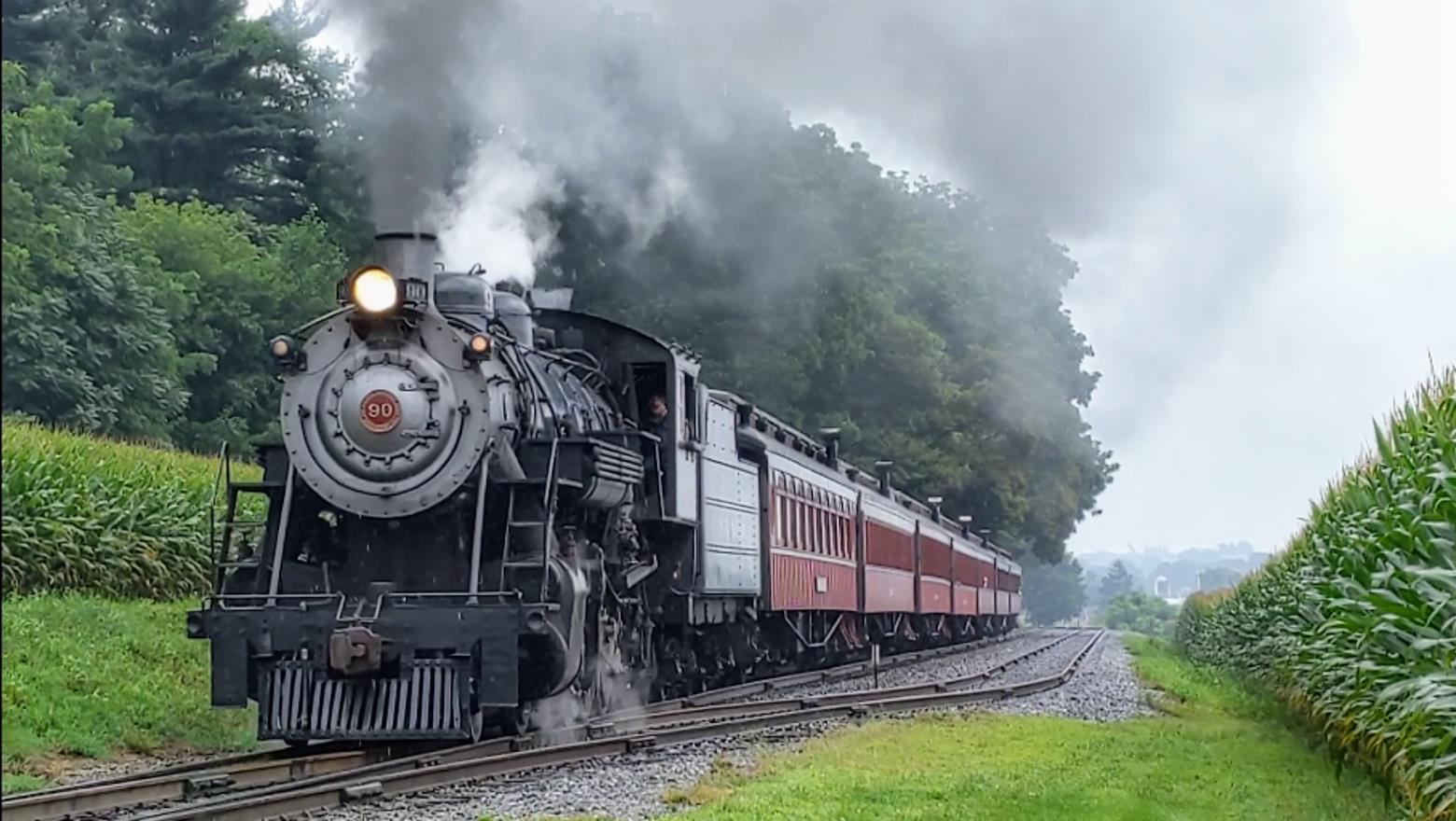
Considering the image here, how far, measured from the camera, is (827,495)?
2306cm

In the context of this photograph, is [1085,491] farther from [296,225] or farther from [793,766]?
[793,766]

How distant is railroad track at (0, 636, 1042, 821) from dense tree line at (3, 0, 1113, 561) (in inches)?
350

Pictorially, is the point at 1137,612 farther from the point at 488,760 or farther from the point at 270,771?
the point at 270,771

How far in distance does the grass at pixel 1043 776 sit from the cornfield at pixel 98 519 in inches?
313

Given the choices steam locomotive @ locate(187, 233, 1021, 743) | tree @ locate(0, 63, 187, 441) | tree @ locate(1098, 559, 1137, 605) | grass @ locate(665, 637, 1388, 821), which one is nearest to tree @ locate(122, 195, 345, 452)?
tree @ locate(0, 63, 187, 441)

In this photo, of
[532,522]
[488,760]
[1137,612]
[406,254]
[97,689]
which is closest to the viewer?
[488,760]

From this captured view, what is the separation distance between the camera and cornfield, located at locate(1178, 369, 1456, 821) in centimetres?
780

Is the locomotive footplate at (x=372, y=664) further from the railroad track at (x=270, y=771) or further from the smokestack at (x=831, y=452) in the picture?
the smokestack at (x=831, y=452)

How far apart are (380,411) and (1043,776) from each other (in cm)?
491

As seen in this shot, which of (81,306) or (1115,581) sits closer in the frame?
(81,306)

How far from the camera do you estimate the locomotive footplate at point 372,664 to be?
1085 centimetres

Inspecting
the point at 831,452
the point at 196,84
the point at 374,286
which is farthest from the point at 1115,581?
the point at 374,286

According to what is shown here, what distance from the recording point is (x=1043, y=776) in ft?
34.0

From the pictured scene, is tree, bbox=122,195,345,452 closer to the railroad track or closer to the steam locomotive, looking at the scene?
the steam locomotive
